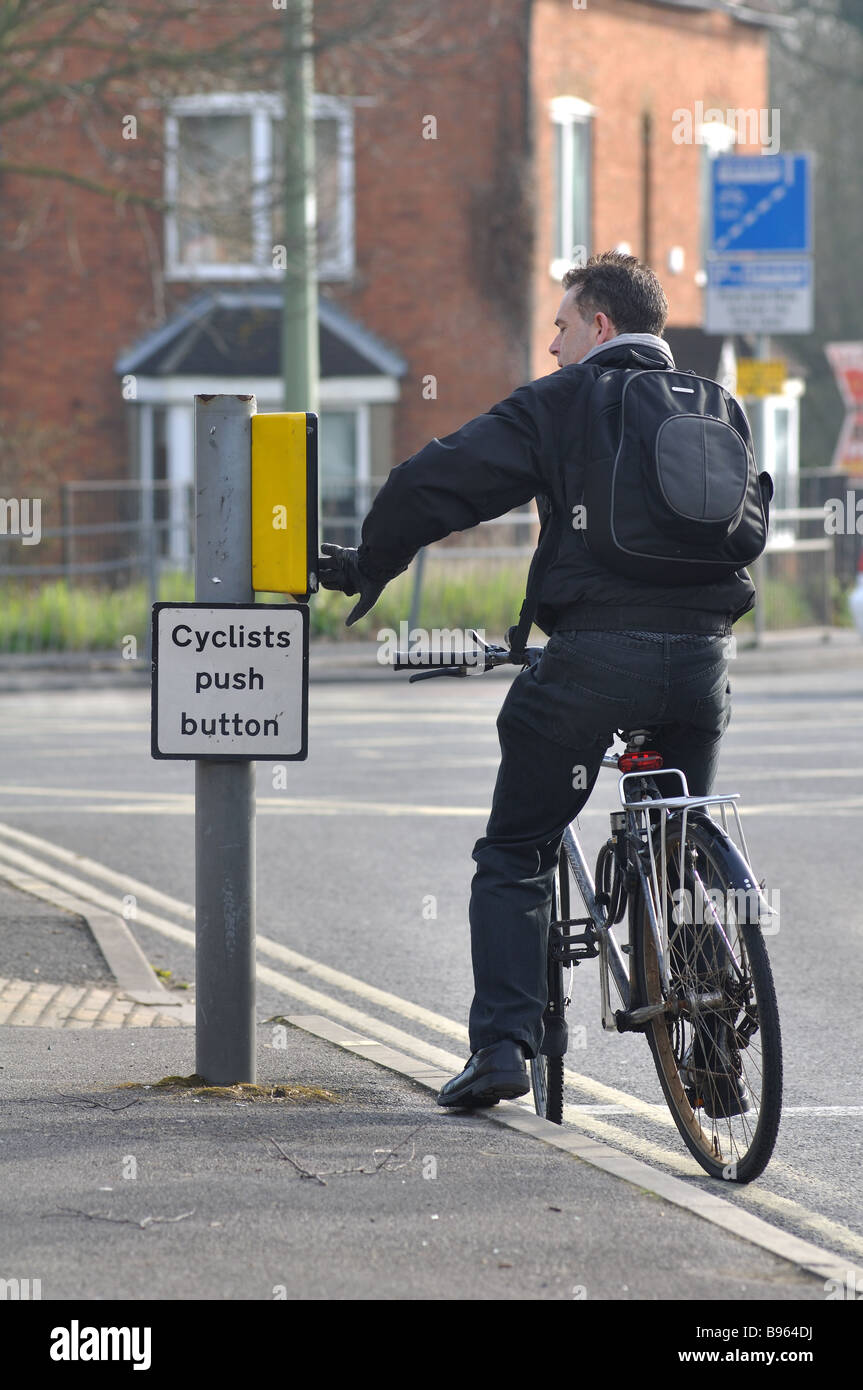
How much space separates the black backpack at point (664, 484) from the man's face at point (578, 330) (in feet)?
0.78

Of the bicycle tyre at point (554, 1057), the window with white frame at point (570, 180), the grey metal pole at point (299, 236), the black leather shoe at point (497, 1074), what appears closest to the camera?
the black leather shoe at point (497, 1074)

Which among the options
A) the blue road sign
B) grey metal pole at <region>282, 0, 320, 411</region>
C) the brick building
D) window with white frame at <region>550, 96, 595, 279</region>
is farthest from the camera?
window with white frame at <region>550, 96, 595, 279</region>

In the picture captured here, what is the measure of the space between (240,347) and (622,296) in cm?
2270

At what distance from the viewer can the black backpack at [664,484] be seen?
4.30 m

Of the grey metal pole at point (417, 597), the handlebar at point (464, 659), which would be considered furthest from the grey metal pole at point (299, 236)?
the handlebar at point (464, 659)

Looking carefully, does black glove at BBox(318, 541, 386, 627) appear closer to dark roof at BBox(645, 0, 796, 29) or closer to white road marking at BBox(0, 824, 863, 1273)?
white road marking at BBox(0, 824, 863, 1273)

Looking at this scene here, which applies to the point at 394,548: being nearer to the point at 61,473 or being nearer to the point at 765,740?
the point at 765,740

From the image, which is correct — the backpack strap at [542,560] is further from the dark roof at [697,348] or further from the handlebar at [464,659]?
the dark roof at [697,348]

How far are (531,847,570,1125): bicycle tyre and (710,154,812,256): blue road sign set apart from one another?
16932 mm

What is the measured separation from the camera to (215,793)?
15.9 feet

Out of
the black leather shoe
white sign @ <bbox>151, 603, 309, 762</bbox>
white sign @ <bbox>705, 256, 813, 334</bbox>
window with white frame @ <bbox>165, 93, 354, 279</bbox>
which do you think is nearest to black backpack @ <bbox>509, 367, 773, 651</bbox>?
white sign @ <bbox>151, 603, 309, 762</bbox>

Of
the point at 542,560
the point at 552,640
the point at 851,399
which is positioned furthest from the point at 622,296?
the point at 851,399

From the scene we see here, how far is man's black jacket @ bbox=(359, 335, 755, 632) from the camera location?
4371mm
